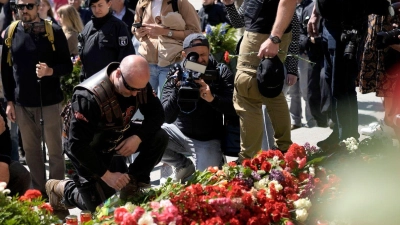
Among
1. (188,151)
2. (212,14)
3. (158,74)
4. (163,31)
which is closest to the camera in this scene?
(188,151)

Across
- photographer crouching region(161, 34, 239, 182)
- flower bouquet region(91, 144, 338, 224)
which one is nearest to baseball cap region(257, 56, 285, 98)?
photographer crouching region(161, 34, 239, 182)

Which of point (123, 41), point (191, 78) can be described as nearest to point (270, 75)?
point (191, 78)

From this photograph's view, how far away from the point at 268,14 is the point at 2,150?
7.92 ft

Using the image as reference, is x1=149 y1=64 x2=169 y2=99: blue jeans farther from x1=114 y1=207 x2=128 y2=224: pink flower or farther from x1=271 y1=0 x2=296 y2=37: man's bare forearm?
x1=114 y1=207 x2=128 y2=224: pink flower

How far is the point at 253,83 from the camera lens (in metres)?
6.41

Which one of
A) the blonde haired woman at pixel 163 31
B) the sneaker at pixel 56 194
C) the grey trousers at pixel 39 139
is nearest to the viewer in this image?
the sneaker at pixel 56 194

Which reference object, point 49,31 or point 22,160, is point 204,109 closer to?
point 49,31

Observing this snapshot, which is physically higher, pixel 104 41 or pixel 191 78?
pixel 104 41

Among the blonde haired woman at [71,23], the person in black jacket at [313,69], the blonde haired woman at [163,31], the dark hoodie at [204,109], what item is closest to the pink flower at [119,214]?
the dark hoodie at [204,109]

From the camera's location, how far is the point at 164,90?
6977 mm

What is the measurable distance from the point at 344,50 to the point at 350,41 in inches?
4.1

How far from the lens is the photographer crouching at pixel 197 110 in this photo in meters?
6.57

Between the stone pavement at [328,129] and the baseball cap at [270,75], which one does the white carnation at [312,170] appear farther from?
the stone pavement at [328,129]

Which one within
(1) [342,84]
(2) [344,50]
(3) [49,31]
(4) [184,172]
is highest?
(3) [49,31]
